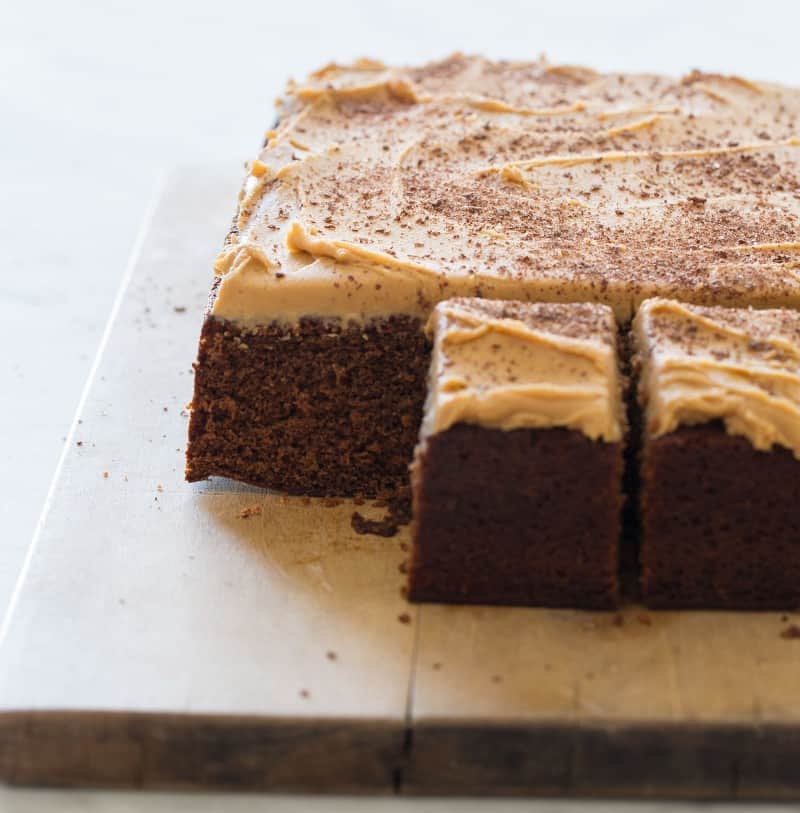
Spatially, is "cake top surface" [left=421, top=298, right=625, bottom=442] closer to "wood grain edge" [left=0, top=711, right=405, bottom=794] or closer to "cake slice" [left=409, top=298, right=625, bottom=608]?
"cake slice" [left=409, top=298, right=625, bottom=608]

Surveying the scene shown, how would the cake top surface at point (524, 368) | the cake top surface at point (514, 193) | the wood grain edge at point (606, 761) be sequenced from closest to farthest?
the wood grain edge at point (606, 761) < the cake top surface at point (524, 368) < the cake top surface at point (514, 193)

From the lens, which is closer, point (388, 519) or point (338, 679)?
point (338, 679)

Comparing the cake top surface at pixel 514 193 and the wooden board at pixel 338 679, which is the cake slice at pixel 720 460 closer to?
the wooden board at pixel 338 679

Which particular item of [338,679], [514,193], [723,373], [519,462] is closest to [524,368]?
[519,462]

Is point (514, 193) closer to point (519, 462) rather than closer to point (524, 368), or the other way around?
point (524, 368)

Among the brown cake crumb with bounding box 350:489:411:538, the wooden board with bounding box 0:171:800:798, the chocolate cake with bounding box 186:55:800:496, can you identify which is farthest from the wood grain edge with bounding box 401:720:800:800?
the chocolate cake with bounding box 186:55:800:496

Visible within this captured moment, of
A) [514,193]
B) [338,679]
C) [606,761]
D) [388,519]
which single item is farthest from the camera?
[514,193]

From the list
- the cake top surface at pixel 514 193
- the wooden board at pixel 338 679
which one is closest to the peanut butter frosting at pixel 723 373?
the cake top surface at pixel 514 193
